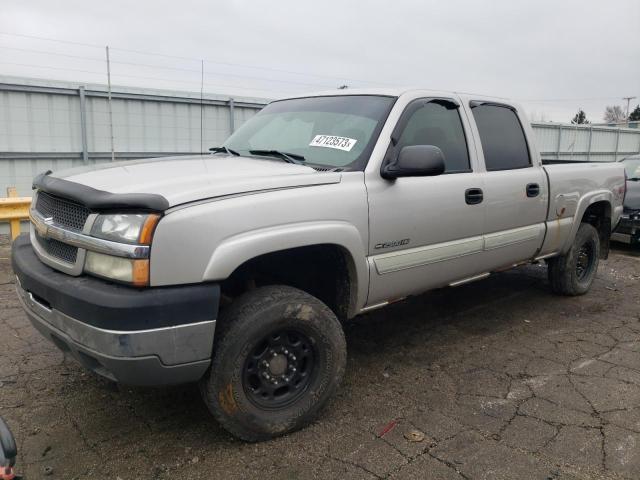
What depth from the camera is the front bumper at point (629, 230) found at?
26.5 ft

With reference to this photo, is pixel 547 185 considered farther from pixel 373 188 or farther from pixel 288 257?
pixel 288 257

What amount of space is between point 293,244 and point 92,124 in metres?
8.10

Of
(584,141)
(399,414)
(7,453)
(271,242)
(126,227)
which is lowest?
(399,414)

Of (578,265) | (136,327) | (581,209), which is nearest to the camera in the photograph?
(136,327)

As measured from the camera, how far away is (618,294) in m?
5.93

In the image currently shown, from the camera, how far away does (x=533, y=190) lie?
450 centimetres

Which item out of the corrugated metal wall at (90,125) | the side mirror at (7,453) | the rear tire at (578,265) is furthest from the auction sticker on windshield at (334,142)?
the corrugated metal wall at (90,125)

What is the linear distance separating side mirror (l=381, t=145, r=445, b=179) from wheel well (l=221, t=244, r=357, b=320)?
593 mm

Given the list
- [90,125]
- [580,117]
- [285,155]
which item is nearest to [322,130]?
[285,155]

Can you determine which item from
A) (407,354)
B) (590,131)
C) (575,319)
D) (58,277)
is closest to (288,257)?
(58,277)

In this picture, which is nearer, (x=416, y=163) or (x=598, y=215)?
(x=416, y=163)

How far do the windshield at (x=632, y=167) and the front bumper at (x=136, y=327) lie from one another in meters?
8.76

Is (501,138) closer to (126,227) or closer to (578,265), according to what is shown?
(578,265)

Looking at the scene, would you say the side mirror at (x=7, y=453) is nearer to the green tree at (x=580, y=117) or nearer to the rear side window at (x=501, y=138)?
the rear side window at (x=501, y=138)
